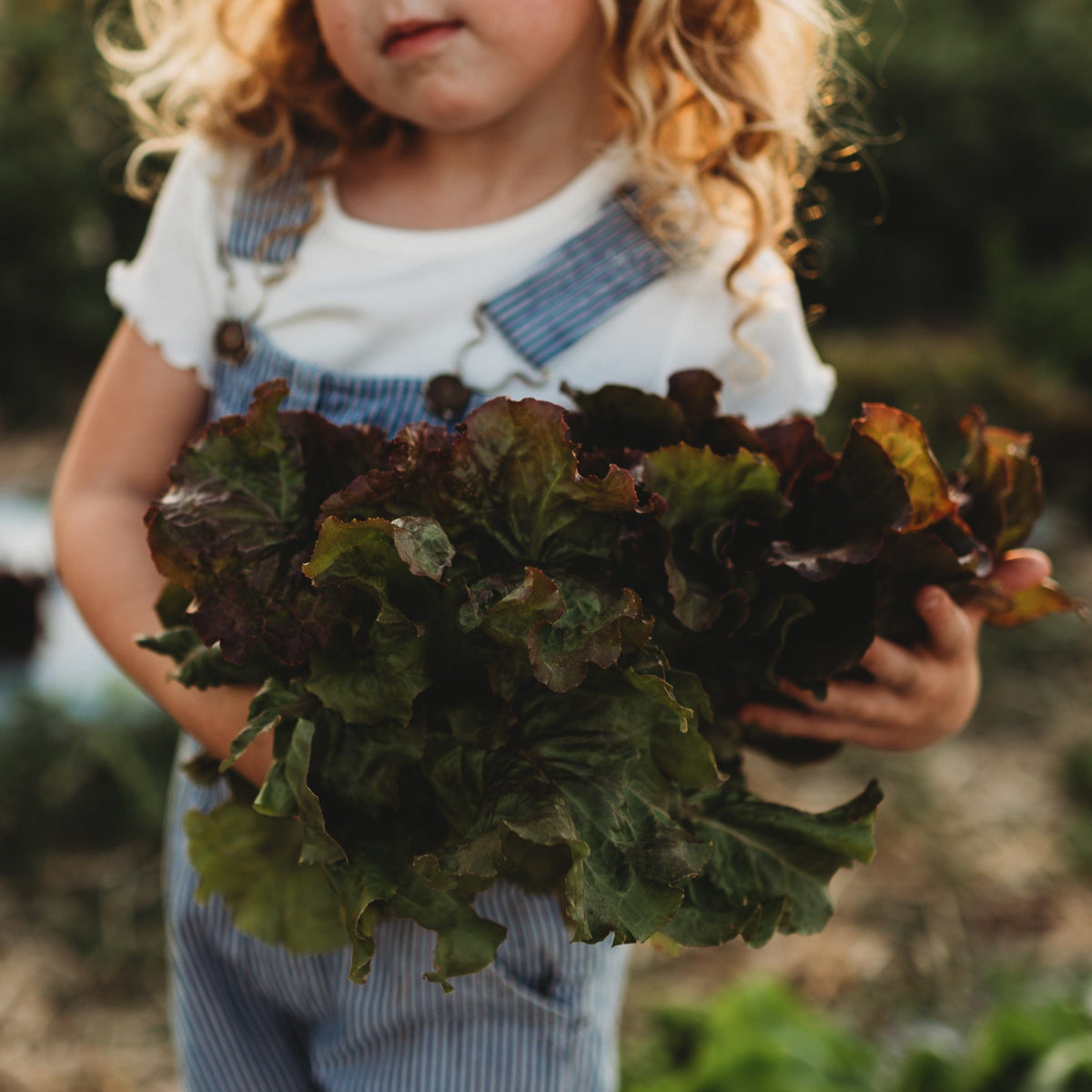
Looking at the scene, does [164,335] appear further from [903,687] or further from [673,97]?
[903,687]

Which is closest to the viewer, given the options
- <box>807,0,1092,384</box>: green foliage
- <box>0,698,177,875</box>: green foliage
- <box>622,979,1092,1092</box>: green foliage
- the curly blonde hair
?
the curly blonde hair

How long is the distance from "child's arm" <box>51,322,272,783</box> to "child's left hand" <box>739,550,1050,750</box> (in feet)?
2.36

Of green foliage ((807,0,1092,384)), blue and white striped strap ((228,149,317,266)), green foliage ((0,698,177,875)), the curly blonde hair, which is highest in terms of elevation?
the curly blonde hair

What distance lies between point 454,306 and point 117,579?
0.53 metres

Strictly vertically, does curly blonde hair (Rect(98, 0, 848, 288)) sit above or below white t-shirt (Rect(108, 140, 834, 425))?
above

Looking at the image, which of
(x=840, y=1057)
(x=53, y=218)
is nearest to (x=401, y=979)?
(x=840, y=1057)

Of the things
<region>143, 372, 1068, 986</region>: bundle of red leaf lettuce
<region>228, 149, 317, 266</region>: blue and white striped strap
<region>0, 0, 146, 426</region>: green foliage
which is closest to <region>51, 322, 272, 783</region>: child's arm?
<region>228, 149, 317, 266</region>: blue and white striped strap

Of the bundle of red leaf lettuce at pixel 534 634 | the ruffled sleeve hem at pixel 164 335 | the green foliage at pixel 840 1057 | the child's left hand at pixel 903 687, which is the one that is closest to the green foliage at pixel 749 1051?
the green foliage at pixel 840 1057

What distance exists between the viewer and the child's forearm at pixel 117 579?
1.34 m

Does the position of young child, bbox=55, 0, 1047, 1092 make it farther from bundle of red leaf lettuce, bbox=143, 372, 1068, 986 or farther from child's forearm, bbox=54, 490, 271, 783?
bundle of red leaf lettuce, bbox=143, 372, 1068, 986

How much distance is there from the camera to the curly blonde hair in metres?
1.48

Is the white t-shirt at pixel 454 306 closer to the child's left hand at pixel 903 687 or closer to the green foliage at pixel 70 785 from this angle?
the child's left hand at pixel 903 687

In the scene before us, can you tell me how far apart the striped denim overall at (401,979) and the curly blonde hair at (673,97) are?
11 cm

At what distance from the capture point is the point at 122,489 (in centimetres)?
151
